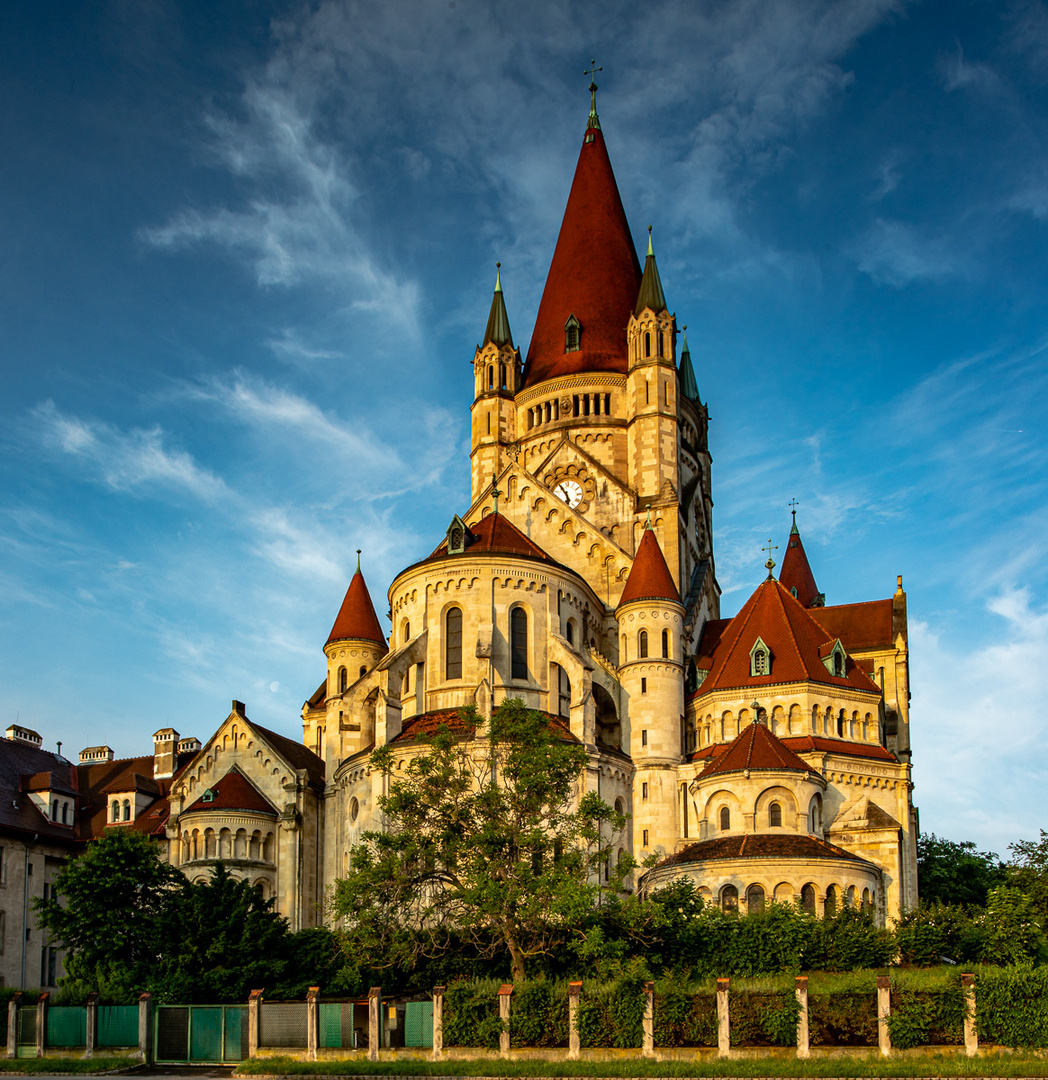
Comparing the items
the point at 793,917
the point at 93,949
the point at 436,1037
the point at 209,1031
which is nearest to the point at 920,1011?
the point at 793,917

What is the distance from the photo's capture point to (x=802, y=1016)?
3111 centimetres

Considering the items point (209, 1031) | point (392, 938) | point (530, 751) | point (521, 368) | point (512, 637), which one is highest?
point (521, 368)

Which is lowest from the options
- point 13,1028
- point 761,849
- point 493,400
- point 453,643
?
point 13,1028

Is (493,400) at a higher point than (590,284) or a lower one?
lower

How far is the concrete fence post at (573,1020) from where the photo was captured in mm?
31797

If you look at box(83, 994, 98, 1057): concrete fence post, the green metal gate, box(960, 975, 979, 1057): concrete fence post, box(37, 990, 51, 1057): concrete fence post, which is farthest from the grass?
box(37, 990, 51, 1057): concrete fence post

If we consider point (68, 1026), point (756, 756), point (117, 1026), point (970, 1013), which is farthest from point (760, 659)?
point (68, 1026)

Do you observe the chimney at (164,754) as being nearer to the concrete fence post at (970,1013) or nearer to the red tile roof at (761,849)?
the red tile roof at (761,849)

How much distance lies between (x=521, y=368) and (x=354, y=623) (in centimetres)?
1996

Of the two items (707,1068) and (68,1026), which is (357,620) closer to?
(68,1026)

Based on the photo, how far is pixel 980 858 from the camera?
76.1 m

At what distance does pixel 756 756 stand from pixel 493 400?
30.2 m

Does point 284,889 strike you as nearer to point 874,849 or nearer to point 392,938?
point 392,938

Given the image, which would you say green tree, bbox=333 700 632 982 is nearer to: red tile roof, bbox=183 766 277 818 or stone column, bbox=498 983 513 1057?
stone column, bbox=498 983 513 1057
